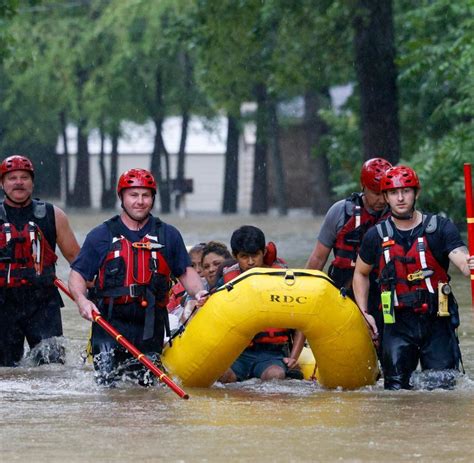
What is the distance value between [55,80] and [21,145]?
13.2 meters

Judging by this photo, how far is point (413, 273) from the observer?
33.9 feet

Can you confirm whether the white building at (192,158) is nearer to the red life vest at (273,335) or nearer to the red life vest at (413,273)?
the red life vest at (273,335)

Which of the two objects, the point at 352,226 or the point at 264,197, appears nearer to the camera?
the point at 352,226

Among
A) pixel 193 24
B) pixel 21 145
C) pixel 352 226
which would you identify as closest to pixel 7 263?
pixel 352 226

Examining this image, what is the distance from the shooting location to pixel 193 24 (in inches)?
1168

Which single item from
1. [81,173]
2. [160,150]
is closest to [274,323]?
[160,150]

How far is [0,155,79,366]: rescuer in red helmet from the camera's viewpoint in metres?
11.5

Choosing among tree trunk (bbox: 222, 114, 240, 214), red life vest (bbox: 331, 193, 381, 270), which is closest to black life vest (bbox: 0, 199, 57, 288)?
red life vest (bbox: 331, 193, 381, 270)

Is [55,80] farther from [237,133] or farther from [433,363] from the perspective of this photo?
[433,363]

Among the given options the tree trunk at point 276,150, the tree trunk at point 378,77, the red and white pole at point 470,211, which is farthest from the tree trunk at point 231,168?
the red and white pole at point 470,211

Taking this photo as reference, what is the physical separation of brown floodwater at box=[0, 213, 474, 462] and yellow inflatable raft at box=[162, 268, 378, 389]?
0.18 metres

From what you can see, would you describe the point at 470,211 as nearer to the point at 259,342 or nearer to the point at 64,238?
the point at 259,342

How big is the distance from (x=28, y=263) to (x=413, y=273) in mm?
2950

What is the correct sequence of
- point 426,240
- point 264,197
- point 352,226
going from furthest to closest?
point 264,197 → point 352,226 → point 426,240
